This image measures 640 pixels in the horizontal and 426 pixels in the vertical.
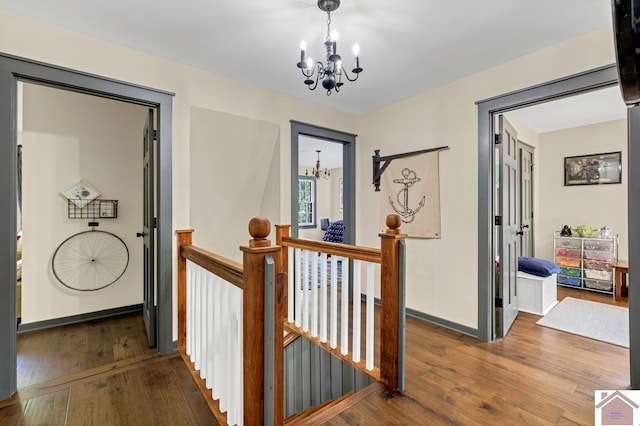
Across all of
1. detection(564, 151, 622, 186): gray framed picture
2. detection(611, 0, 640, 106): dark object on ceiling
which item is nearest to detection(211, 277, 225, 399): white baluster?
detection(611, 0, 640, 106): dark object on ceiling

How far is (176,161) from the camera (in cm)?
248

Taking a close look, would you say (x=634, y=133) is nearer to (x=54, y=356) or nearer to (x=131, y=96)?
(x=131, y=96)

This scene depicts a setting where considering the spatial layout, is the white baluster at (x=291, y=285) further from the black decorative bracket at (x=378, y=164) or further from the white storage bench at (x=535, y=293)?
the white storage bench at (x=535, y=293)

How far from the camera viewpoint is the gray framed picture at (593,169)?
422 centimetres

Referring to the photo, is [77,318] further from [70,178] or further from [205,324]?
[205,324]

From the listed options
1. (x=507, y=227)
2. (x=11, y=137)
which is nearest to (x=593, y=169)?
(x=507, y=227)

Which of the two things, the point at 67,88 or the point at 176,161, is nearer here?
the point at 67,88

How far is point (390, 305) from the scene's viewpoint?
183 centimetres

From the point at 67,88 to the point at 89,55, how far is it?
28cm

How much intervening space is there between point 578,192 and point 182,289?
5510 millimetres

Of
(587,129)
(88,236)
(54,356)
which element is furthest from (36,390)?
(587,129)

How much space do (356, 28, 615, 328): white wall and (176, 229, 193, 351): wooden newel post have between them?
7.30 ft

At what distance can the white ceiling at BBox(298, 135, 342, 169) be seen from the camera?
547 centimetres

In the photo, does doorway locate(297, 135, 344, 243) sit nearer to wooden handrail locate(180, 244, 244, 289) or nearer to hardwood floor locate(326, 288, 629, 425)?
hardwood floor locate(326, 288, 629, 425)
